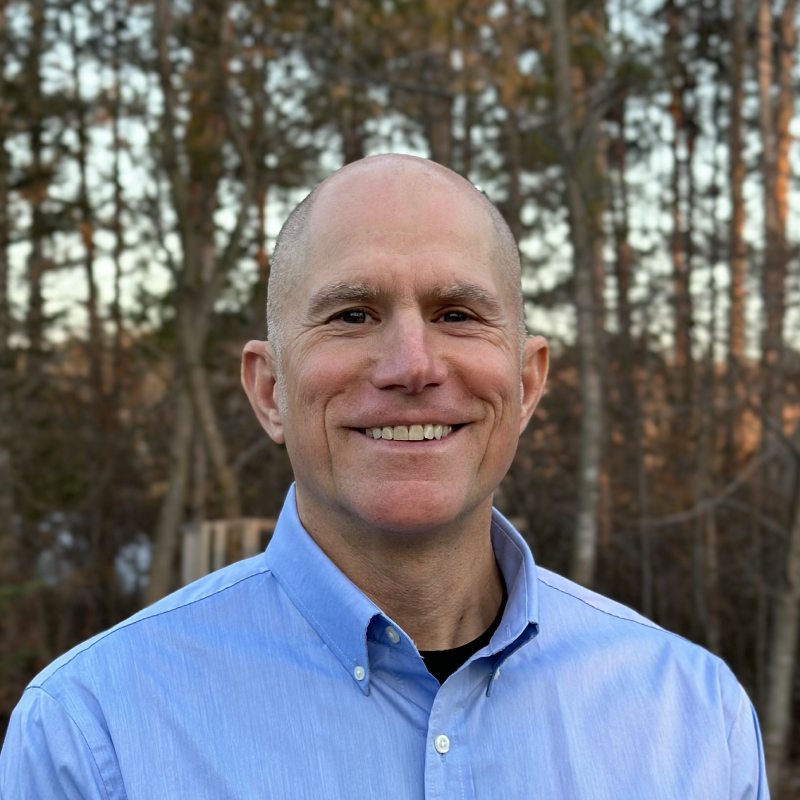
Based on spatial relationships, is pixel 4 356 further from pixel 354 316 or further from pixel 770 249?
pixel 354 316

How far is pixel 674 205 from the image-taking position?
1214 cm

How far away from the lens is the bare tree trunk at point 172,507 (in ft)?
32.6

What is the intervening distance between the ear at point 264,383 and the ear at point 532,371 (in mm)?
523

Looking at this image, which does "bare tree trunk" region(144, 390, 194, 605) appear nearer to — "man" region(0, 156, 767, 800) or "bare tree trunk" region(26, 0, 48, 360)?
"bare tree trunk" region(26, 0, 48, 360)

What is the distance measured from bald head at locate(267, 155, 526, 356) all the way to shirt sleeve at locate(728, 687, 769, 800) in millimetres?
880

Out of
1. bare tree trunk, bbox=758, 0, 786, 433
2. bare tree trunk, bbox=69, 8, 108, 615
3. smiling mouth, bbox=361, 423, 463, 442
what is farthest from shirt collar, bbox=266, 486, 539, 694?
bare tree trunk, bbox=69, 8, 108, 615

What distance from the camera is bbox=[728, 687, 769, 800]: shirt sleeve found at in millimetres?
1965

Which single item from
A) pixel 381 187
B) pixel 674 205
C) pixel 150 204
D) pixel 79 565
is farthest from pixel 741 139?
pixel 381 187

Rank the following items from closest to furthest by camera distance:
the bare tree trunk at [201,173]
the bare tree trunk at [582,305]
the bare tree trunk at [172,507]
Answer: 1. the bare tree trunk at [582,305]
2. the bare tree trunk at [201,173]
3. the bare tree trunk at [172,507]

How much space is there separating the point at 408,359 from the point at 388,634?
1.59 ft

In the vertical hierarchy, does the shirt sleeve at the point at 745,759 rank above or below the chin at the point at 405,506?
below

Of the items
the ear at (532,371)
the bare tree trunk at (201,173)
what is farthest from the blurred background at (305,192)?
the ear at (532,371)

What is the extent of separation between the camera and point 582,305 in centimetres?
725

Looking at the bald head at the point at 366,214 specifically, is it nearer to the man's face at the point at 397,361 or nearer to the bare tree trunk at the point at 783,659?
→ the man's face at the point at 397,361
